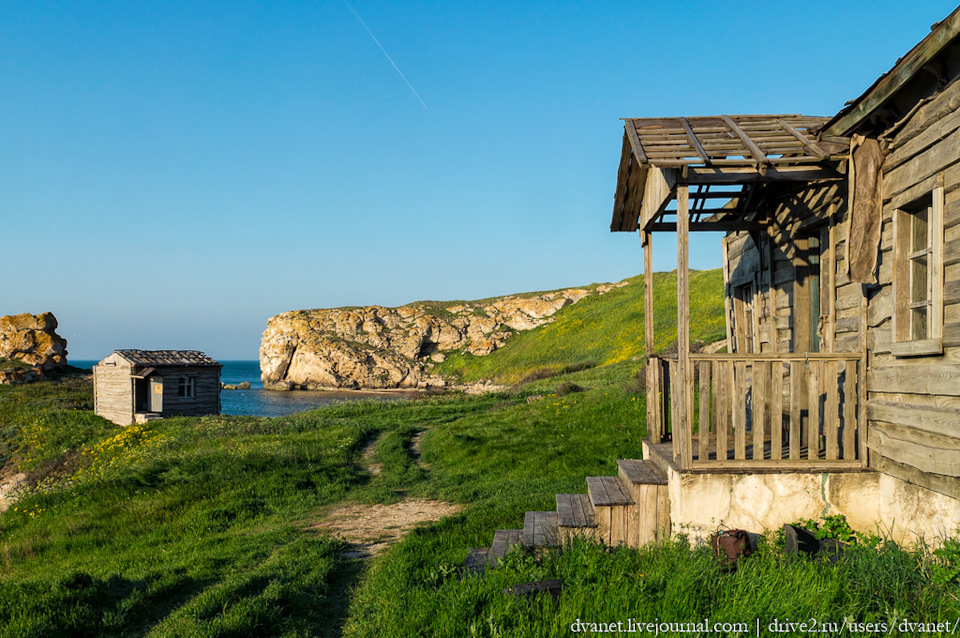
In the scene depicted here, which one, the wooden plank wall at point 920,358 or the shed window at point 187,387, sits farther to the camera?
the shed window at point 187,387

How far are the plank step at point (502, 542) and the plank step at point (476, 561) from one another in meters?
0.08

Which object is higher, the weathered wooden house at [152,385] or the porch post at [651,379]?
the porch post at [651,379]

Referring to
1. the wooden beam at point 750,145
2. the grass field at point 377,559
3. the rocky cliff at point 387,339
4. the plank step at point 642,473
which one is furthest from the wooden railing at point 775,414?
the rocky cliff at point 387,339

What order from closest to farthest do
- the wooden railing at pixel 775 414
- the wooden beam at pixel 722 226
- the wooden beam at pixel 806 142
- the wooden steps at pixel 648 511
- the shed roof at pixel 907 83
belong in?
the shed roof at pixel 907 83, the wooden railing at pixel 775 414, the wooden beam at pixel 806 142, the wooden steps at pixel 648 511, the wooden beam at pixel 722 226

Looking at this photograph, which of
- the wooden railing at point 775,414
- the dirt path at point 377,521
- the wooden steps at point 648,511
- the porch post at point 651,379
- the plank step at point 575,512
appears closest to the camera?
the wooden railing at point 775,414

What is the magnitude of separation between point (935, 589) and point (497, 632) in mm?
3362

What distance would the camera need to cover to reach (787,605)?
153 inches

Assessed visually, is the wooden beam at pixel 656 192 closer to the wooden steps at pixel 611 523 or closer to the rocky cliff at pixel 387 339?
the wooden steps at pixel 611 523

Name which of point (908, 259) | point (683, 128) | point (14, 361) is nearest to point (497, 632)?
point (908, 259)

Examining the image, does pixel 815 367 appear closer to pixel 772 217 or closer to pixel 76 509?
pixel 772 217

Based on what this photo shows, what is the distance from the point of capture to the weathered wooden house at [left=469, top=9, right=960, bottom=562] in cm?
513

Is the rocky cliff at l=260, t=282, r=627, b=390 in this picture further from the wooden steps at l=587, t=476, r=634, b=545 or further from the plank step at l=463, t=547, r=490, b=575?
the wooden steps at l=587, t=476, r=634, b=545

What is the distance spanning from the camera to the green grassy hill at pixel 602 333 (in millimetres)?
40438

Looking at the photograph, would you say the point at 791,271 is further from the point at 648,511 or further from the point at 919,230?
the point at 648,511
